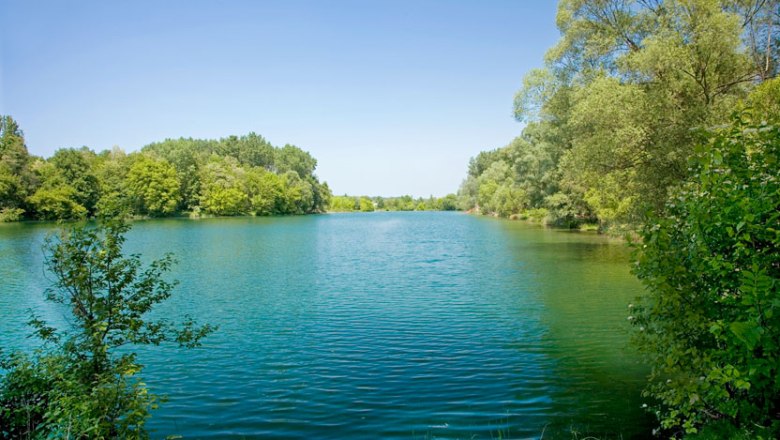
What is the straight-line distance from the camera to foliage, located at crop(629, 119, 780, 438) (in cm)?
505

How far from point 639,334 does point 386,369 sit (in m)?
6.94

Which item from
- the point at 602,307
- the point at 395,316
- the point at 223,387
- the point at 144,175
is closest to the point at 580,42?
the point at 602,307

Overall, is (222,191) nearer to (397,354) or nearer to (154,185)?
(154,185)

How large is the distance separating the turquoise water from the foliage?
122 inches

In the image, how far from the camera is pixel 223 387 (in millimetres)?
11258

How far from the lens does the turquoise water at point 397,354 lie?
9.45m

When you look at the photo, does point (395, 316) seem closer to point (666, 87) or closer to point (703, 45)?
point (666, 87)

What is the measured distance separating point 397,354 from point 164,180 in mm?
100445

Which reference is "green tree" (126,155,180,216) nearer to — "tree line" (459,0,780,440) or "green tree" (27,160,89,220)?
"green tree" (27,160,89,220)

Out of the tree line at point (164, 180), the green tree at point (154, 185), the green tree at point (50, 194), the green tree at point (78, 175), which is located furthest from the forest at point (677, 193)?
the green tree at point (154, 185)

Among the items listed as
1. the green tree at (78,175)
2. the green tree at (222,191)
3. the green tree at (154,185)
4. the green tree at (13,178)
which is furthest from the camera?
the green tree at (222,191)

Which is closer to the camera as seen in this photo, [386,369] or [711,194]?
[711,194]

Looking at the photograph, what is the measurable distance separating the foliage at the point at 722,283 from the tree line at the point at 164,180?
3848 centimetres

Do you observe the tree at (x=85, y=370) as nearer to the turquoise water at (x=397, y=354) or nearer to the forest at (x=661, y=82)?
the turquoise water at (x=397, y=354)
